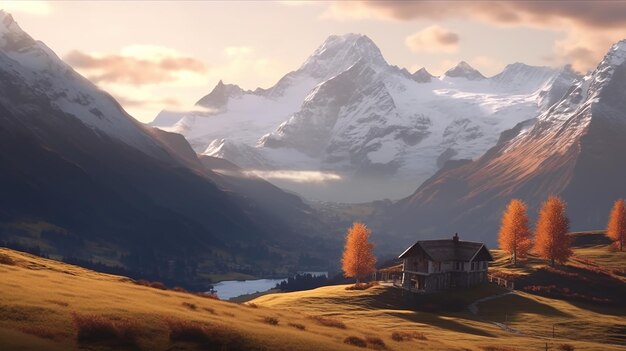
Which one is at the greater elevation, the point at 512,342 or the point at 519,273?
the point at 519,273

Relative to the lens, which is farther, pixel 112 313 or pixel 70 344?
pixel 112 313

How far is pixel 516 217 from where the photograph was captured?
7062 inches

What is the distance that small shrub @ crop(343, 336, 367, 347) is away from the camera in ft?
220

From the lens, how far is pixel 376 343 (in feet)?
227

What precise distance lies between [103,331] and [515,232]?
140 metres

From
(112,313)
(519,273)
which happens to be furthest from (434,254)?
(112,313)

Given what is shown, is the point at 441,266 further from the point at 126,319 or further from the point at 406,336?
the point at 126,319

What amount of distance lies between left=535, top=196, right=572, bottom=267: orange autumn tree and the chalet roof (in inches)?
1005

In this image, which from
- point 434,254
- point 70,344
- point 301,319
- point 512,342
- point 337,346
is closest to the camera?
point 70,344

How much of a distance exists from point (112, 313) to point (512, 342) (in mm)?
50042

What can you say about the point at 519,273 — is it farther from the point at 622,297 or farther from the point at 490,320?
the point at 490,320

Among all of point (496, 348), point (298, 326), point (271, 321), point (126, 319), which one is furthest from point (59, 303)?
point (496, 348)

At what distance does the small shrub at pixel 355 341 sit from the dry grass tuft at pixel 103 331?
2125 centimetres

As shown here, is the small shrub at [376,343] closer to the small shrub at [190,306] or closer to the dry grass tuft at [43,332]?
the small shrub at [190,306]
